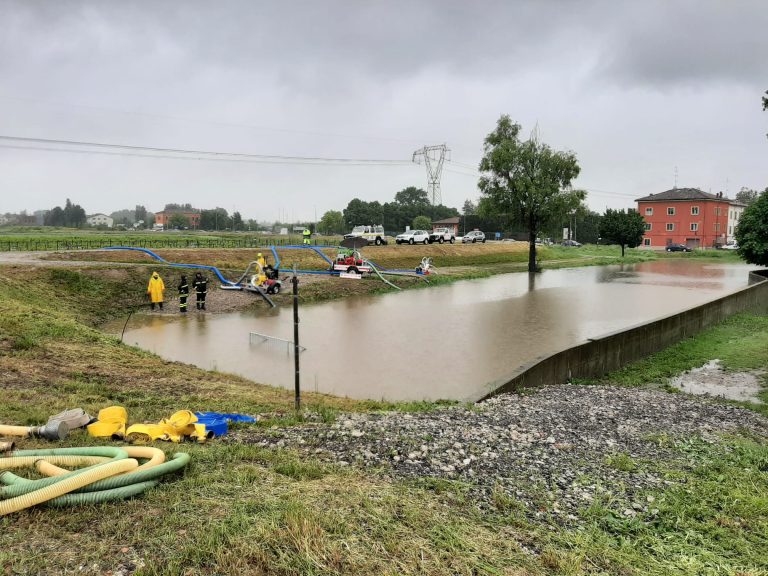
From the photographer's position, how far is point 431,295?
2767cm

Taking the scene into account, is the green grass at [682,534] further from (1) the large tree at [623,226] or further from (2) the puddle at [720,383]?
(1) the large tree at [623,226]

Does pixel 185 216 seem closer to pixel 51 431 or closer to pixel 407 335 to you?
pixel 407 335

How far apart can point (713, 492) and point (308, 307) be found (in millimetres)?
19168

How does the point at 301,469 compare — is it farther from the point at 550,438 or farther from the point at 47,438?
the point at 550,438

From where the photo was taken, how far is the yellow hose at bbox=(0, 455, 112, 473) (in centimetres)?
418

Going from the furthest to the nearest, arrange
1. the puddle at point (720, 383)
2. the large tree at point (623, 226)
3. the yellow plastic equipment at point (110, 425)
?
the large tree at point (623, 226) → the puddle at point (720, 383) → the yellow plastic equipment at point (110, 425)

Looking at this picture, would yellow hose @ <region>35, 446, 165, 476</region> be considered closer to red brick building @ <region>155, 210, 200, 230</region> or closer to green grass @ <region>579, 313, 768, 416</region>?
green grass @ <region>579, 313, 768, 416</region>

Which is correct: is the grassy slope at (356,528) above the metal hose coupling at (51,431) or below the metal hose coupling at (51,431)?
below

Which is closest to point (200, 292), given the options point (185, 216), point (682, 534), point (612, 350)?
point (612, 350)

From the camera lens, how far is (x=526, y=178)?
1565 inches

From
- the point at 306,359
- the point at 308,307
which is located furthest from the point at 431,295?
the point at 306,359

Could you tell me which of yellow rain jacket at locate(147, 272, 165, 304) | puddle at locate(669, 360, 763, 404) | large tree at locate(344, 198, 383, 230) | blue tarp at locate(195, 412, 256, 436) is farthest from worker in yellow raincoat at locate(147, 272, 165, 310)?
large tree at locate(344, 198, 383, 230)

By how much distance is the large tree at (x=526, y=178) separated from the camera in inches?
1570

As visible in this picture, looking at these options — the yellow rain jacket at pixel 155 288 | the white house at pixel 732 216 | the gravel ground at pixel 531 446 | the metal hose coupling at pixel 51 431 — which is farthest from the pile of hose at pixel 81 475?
the white house at pixel 732 216
